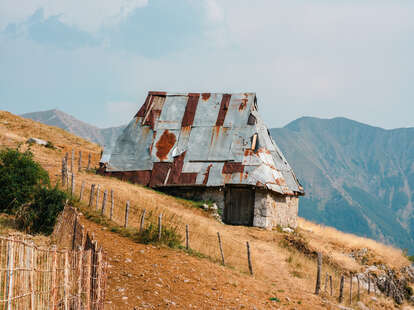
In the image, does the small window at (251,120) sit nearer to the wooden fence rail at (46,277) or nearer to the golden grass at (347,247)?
the golden grass at (347,247)

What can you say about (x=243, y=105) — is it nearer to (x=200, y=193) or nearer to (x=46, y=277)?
(x=200, y=193)

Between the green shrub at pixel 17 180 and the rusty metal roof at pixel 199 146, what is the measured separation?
10.5 m

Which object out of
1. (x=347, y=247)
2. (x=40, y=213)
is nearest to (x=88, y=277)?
(x=40, y=213)

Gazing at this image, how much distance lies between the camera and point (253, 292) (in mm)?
14734

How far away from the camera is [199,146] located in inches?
1212

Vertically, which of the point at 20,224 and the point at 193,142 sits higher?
the point at 193,142

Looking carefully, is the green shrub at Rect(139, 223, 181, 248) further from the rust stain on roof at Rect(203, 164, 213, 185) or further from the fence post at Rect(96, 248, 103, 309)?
the rust stain on roof at Rect(203, 164, 213, 185)

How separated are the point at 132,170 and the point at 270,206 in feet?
29.4

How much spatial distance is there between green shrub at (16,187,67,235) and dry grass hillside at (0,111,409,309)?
148 cm

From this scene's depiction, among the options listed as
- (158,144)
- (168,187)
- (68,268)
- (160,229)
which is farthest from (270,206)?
(68,268)

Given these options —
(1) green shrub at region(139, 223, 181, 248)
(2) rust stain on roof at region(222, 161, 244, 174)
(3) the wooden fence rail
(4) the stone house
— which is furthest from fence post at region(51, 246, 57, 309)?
(2) rust stain on roof at region(222, 161, 244, 174)

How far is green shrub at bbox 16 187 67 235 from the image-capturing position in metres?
17.6

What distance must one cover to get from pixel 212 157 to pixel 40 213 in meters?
13.9

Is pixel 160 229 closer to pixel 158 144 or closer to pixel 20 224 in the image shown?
pixel 20 224
